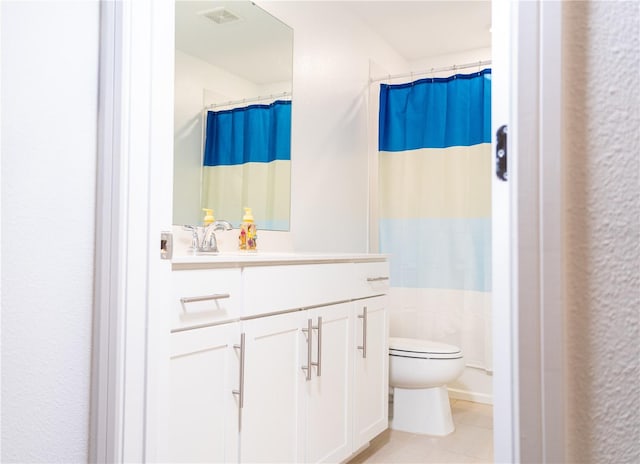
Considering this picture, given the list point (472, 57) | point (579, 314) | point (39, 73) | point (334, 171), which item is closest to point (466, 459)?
point (334, 171)

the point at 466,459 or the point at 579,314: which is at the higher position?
the point at 579,314

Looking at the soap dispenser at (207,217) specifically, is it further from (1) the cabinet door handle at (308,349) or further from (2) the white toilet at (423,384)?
(2) the white toilet at (423,384)

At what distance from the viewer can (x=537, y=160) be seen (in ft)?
1.84

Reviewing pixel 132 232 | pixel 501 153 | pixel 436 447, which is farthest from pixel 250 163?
pixel 501 153

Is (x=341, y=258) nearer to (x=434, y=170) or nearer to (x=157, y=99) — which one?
(x=157, y=99)

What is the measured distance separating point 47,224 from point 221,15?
1477 millimetres

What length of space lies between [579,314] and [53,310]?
2.90 feet

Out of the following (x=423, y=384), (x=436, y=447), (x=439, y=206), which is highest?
(x=439, y=206)

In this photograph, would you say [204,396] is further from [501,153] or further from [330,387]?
[501,153]

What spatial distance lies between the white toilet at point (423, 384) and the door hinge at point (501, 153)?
227 cm

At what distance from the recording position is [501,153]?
0.62 metres

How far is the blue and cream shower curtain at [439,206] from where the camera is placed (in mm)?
3176

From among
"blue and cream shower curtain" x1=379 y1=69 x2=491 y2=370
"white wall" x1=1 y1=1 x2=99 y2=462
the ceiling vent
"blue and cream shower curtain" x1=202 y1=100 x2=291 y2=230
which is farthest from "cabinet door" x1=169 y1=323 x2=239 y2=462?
"blue and cream shower curtain" x1=379 y1=69 x2=491 y2=370

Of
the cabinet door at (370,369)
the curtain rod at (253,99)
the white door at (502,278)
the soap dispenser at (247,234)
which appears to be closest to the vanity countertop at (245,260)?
the cabinet door at (370,369)
